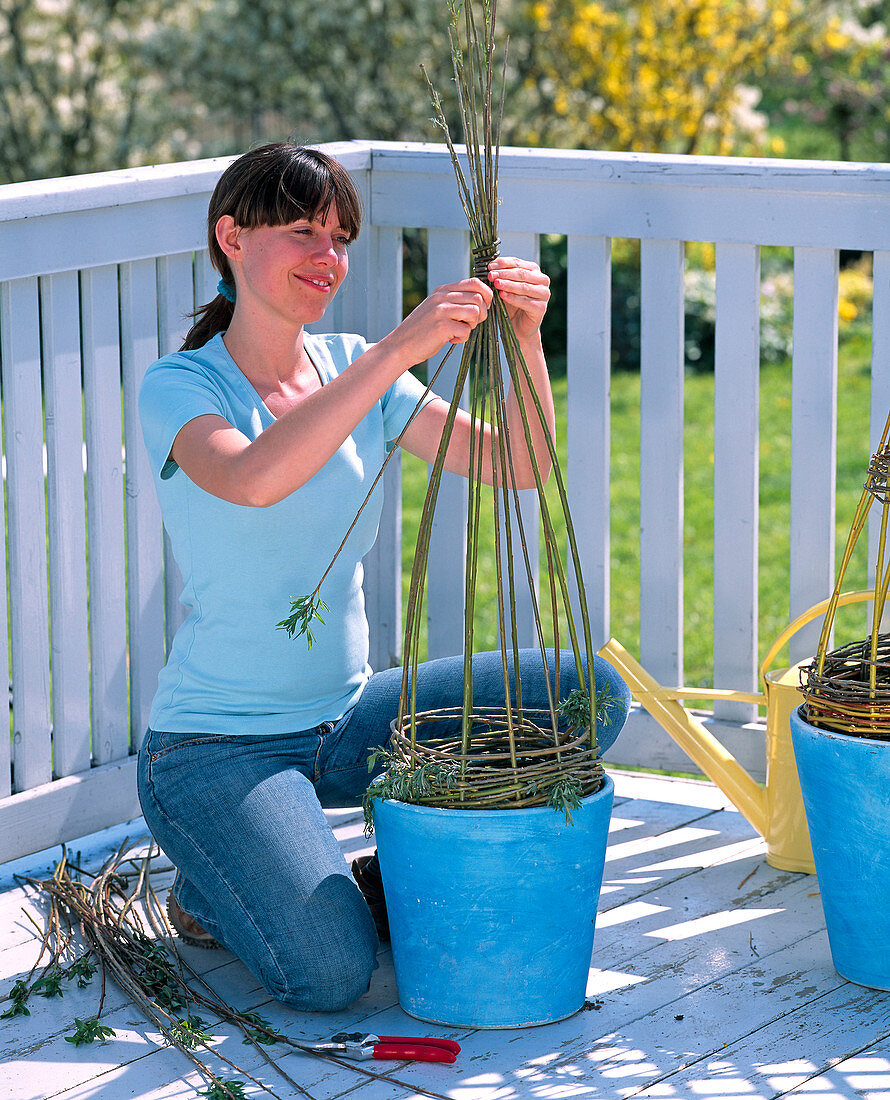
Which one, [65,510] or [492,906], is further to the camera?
[65,510]

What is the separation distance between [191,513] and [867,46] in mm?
6302

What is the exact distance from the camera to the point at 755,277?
265 centimetres

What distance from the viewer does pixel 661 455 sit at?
275 cm

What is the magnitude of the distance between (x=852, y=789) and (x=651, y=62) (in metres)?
5.11

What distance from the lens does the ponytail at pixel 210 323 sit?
227 centimetres

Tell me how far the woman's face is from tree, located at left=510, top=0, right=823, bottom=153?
4.64m

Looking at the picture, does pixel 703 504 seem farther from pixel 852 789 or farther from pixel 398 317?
→ pixel 852 789

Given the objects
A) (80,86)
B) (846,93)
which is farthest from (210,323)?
(846,93)

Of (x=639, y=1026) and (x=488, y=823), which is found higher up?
(x=488, y=823)

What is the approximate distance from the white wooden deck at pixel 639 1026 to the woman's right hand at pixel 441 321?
2.88 feet

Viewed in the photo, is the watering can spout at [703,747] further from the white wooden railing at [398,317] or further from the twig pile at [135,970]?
the twig pile at [135,970]

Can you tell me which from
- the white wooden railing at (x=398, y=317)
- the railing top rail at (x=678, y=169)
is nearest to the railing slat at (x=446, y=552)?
the white wooden railing at (x=398, y=317)

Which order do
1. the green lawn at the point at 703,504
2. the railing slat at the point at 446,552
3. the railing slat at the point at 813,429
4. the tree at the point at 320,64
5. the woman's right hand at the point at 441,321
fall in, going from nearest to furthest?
the woman's right hand at the point at 441,321 → the railing slat at the point at 813,429 → the railing slat at the point at 446,552 → the green lawn at the point at 703,504 → the tree at the point at 320,64

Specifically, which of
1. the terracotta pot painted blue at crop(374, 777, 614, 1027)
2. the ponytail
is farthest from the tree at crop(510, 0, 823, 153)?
the terracotta pot painted blue at crop(374, 777, 614, 1027)
